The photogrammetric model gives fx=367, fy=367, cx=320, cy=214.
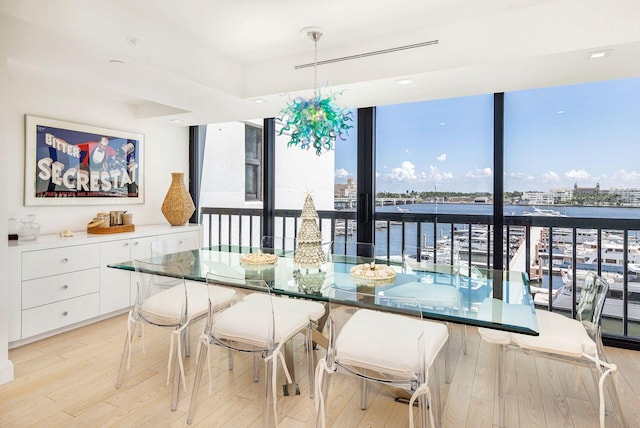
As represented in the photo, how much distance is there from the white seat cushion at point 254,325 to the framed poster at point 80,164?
8.19 feet

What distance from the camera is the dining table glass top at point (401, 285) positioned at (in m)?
1.67

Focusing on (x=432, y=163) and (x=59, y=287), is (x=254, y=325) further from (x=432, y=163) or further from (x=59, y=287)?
(x=432, y=163)

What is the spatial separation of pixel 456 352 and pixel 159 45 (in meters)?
3.22

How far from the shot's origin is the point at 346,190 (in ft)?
13.1

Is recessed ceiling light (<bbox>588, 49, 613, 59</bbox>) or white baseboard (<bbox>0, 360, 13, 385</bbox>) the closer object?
recessed ceiling light (<bbox>588, 49, 613, 59</bbox>)

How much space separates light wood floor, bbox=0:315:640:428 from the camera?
2.04 meters

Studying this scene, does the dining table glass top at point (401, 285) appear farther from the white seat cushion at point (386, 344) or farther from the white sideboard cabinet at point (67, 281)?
the white sideboard cabinet at point (67, 281)

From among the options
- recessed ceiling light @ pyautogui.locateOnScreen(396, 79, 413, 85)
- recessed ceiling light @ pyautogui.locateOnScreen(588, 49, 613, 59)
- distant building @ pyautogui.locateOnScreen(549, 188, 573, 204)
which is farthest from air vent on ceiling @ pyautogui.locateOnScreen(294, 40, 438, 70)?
distant building @ pyautogui.locateOnScreen(549, 188, 573, 204)

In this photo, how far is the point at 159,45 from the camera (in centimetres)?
262

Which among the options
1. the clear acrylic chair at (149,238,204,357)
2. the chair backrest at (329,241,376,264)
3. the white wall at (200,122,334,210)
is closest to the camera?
the clear acrylic chair at (149,238,204,357)

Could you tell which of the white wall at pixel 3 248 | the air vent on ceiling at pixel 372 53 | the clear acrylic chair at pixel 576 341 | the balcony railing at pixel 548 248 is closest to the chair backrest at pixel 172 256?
the white wall at pixel 3 248

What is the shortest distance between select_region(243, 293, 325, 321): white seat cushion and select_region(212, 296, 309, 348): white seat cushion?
14 cm

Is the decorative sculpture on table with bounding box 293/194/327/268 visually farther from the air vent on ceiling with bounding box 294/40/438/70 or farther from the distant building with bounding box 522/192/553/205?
the distant building with bounding box 522/192/553/205

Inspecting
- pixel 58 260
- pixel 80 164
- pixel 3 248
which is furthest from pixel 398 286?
pixel 80 164
